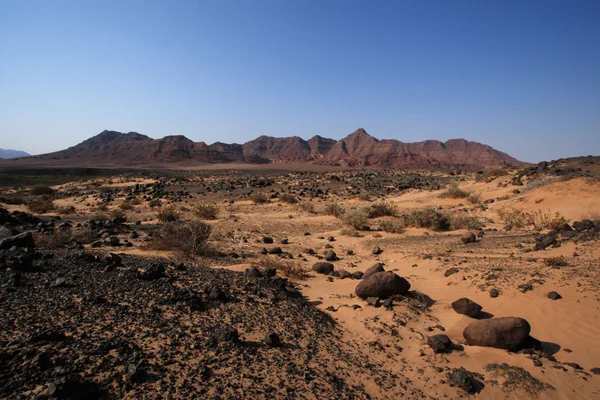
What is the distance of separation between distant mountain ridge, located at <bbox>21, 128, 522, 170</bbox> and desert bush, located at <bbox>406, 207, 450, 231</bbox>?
3691 inches

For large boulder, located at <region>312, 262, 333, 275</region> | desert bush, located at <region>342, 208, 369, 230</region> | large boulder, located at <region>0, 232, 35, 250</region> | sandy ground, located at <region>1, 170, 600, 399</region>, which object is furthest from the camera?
desert bush, located at <region>342, 208, 369, 230</region>

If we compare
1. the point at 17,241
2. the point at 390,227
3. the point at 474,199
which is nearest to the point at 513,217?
the point at 390,227

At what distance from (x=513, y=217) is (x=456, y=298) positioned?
11.0m

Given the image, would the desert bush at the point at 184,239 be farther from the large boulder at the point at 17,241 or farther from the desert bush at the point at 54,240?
the large boulder at the point at 17,241

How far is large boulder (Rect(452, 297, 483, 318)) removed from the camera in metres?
6.23

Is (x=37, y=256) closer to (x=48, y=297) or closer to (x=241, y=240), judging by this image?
(x=48, y=297)

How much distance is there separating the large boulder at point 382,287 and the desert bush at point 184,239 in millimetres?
5165

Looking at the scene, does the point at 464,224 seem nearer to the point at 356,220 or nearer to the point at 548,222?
the point at 548,222

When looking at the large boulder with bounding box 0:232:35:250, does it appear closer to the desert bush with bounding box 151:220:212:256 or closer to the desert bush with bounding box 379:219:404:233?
the desert bush with bounding box 151:220:212:256

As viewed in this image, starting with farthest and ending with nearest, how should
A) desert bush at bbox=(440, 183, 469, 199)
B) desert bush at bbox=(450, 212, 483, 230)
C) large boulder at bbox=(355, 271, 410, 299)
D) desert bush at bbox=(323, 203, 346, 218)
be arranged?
desert bush at bbox=(440, 183, 469, 199)
desert bush at bbox=(323, 203, 346, 218)
desert bush at bbox=(450, 212, 483, 230)
large boulder at bbox=(355, 271, 410, 299)

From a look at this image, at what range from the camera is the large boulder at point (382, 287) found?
693 centimetres

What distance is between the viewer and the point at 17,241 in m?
8.13

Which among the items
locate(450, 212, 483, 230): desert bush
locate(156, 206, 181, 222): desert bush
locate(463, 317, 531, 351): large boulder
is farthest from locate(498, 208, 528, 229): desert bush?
locate(156, 206, 181, 222): desert bush

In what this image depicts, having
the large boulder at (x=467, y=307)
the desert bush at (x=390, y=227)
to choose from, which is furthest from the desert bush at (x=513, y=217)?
the large boulder at (x=467, y=307)
